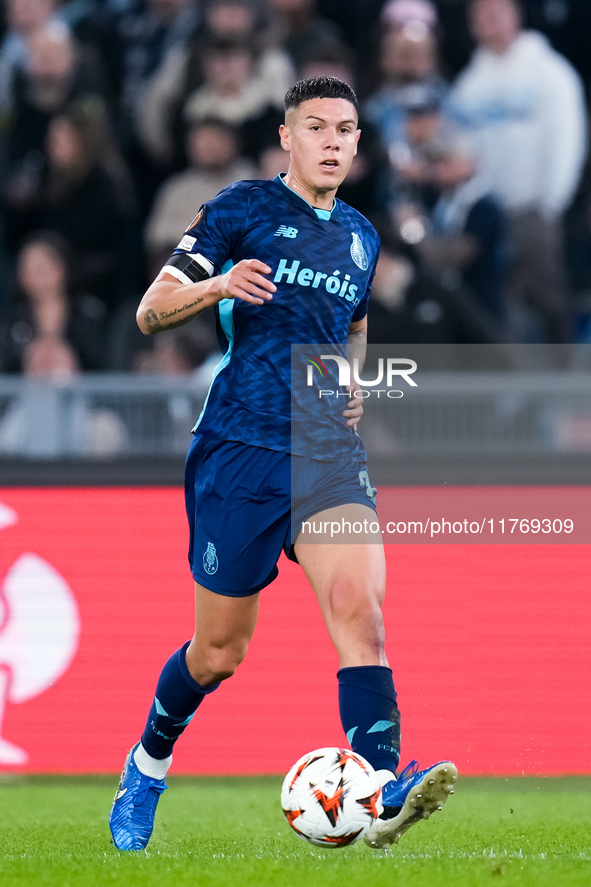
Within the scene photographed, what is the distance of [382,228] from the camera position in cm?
748

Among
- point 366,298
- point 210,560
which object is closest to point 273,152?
point 366,298

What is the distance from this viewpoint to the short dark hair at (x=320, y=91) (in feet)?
12.8

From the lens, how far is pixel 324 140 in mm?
3859

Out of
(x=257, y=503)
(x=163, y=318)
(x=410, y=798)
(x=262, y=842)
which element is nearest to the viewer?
(x=410, y=798)

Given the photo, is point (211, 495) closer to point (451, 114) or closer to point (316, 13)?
point (451, 114)

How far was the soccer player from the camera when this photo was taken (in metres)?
3.73

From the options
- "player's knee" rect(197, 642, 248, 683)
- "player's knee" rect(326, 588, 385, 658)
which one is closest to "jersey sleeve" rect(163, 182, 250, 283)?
"player's knee" rect(326, 588, 385, 658)

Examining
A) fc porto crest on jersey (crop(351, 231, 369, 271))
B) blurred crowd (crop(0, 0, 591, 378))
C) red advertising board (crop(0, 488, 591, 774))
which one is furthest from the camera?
blurred crowd (crop(0, 0, 591, 378))

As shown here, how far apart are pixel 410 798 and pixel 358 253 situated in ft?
A: 5.52

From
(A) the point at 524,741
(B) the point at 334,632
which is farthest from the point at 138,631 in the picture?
(B) the point at 334,632

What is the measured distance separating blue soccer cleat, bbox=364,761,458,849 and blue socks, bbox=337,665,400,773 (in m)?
0.10

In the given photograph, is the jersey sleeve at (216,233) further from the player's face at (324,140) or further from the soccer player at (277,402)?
the player's face at (324,140)

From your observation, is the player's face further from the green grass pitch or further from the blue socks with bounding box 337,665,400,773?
the green grass pitch

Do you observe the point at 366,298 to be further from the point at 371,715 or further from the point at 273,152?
the point at 273,152
